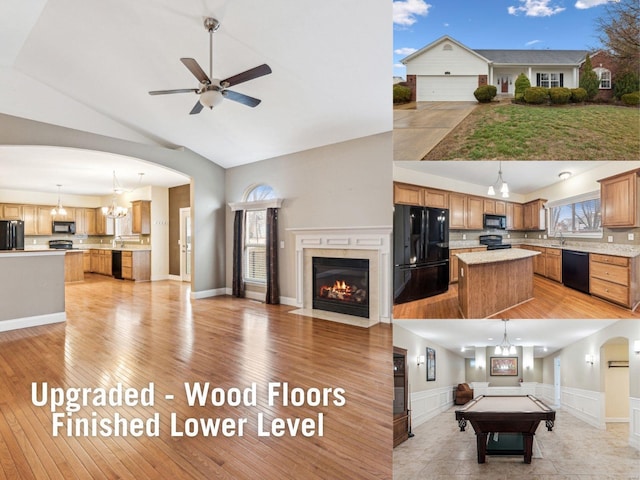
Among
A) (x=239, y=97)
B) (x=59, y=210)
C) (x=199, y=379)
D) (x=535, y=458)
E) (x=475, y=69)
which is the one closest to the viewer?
(x=475, y=69)

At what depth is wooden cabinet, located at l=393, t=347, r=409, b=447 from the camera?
760 millimetres

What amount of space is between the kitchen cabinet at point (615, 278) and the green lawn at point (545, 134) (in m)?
0.21

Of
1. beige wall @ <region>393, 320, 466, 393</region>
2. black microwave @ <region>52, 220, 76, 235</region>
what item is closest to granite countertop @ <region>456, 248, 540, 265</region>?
beige wall @ <region>393, 320, 466, 393</region>

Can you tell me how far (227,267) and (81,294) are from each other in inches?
122

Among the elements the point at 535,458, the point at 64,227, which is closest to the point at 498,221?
the point at 535,458

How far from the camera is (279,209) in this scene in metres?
6.34

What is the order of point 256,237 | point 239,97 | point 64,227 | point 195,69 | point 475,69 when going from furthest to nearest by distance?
point 64,227 → point 256,237 → point 239,97 → point 195,69 → point 475,69

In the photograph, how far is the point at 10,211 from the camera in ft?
31.2

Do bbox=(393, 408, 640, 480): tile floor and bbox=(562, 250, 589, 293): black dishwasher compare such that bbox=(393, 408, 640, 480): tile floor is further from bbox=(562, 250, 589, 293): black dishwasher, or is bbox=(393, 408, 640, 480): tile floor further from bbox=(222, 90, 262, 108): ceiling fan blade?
bbox=(222, 90, 262, 108): ceiling fan blade

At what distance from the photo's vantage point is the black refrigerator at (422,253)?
2.22 ft

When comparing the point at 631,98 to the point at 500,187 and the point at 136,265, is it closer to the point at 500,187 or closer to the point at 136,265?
the point at 500,187

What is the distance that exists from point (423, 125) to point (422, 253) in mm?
253

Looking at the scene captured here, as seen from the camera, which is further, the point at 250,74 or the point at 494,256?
the point at 250,74

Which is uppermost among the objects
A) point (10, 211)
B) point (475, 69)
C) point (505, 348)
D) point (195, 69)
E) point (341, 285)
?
point (195, 69)
